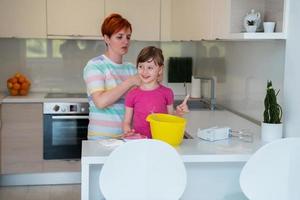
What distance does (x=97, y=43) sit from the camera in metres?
4.57

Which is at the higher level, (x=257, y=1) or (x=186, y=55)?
(x=257, y=1)

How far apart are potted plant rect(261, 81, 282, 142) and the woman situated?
696mm

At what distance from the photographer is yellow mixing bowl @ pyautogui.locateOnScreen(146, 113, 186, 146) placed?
6.51ft

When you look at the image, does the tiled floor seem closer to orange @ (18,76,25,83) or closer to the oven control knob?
the oven control knob

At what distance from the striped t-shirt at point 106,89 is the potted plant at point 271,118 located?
0.76 m

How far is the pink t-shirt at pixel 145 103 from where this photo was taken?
7.21 feet

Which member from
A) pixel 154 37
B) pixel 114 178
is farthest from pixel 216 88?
pixel 114 178

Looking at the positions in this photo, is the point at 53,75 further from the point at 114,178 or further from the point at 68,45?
the point at 114,178

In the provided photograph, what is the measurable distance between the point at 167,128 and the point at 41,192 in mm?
2337

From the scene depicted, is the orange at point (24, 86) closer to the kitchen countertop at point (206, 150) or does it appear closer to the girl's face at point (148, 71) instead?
the kitchen countertop at point (206, 150)

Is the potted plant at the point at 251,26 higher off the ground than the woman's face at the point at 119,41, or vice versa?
the potted plant at the point at 251,26

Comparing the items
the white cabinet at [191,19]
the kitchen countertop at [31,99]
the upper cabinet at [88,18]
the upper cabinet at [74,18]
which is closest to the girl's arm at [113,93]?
the white cabinet at [191,19]

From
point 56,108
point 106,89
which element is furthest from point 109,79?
point 56,108

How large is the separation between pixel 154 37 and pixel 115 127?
205 centimetres
